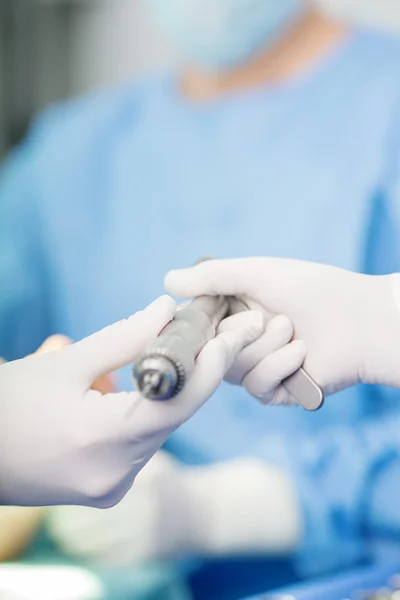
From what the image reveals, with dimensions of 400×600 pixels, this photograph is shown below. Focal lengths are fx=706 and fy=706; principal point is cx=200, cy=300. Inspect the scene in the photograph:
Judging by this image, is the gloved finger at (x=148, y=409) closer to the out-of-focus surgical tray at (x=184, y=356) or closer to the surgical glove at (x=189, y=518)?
the out-of-focus surgical tray at (x=184, y=356)

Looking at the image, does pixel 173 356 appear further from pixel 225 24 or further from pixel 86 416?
pixel 225 24

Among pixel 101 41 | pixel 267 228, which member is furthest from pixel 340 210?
pixel 101 41

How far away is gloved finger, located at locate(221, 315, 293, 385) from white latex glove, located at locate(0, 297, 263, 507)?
0.04 metres

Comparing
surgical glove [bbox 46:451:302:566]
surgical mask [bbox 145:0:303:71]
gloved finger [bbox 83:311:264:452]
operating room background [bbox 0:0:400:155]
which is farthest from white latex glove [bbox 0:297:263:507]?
operating room background [bbox 0:0:400:155]

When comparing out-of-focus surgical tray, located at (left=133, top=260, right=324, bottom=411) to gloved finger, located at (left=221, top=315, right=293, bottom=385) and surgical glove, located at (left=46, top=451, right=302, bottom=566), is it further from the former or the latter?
surgical glove, located at (left=46, top=451, right=302, bottom=566)

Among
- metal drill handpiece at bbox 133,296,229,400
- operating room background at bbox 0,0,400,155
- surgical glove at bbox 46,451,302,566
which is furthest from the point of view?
operating room background at bbox 0,0,400,155

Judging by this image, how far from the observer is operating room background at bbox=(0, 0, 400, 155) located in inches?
49.2

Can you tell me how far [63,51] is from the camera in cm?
131

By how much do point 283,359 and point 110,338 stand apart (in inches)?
4.7

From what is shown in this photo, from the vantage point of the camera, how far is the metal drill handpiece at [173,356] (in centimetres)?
36

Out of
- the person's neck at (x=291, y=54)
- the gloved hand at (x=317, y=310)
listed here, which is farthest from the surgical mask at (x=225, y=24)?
the gloved hand at (x=317, y=310)

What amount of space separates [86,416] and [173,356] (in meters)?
0.07

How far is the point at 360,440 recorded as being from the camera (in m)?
0.69

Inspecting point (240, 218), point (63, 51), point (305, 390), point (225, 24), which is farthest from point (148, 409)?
point (63, 51)
